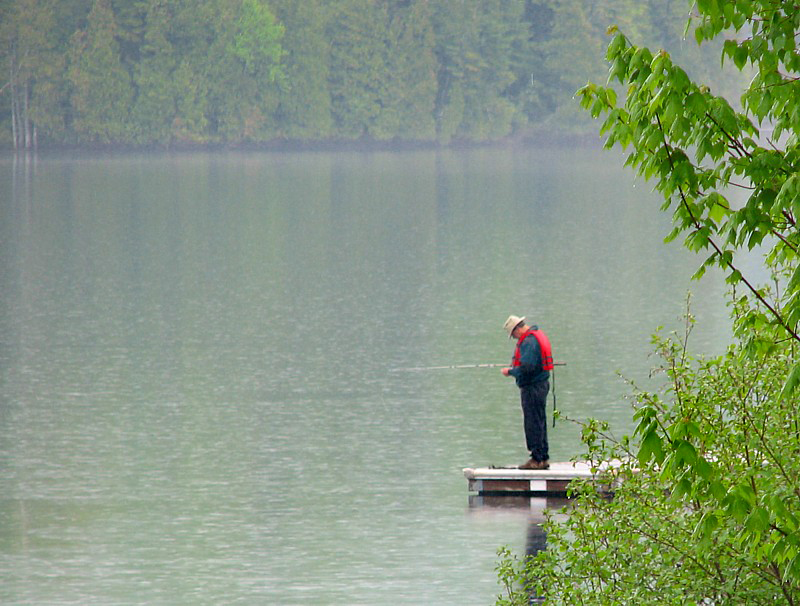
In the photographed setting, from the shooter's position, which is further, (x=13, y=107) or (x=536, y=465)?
(x=13, y=107)

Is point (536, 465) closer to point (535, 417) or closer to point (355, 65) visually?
point (535, 417)

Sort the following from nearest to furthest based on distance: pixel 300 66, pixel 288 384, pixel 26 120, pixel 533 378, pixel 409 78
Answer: pixel 533 378 < pixel 288 384 < pixel 26 120 < pixel 300 66 < pixel 409 78

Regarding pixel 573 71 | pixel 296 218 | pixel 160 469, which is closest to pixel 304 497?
pixel 160 469

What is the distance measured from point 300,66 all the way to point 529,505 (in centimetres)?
11709

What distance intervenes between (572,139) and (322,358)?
11865 centimetres

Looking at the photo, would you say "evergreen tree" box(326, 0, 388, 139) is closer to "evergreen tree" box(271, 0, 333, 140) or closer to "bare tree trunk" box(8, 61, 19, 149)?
"evergreen tree" box(271, 0, 333, 140)

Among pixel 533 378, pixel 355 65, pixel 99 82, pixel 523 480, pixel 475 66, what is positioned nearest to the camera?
pixel 523 480

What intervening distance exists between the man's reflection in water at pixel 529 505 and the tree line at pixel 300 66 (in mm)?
105901

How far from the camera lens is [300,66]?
430 ft

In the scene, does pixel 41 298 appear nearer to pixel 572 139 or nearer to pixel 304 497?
pixel 304 497

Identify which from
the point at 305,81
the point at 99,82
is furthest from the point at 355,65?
the point at 99,82

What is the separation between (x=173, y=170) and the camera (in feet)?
321

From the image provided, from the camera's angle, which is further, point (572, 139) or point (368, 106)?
point (572, 139)

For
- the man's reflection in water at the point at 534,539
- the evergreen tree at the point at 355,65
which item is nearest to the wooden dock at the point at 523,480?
the man's reflection in water at the point at 534,539
